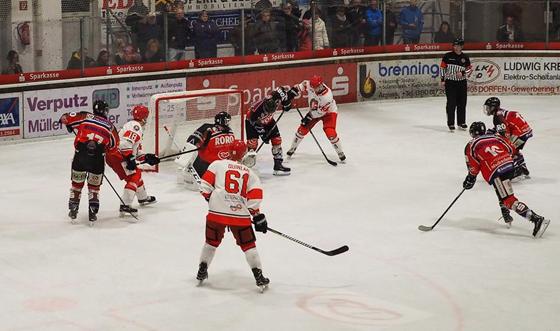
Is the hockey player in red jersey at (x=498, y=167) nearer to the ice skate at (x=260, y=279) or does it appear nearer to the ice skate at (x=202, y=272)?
the ice skate at (x=260, y=279)

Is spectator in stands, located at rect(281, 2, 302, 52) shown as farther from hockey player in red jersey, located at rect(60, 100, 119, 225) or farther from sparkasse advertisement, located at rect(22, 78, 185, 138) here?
hockey player in red jersey, located at rect(60, 100, 119, 225)

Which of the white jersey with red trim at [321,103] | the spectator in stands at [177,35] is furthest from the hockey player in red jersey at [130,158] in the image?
the spectator in stands at [177,35]

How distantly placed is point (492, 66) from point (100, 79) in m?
8.29

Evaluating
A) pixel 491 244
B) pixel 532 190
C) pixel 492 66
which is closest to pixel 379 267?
pixel 491 244

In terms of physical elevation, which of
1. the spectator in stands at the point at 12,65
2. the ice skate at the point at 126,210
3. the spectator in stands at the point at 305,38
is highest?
the spectator in stands at the point at 305,38

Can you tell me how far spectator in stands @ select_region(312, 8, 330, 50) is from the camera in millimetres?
21422

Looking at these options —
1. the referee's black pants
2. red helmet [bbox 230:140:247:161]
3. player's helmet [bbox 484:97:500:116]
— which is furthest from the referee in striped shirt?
red helmet [bbox 230:140:247:161]

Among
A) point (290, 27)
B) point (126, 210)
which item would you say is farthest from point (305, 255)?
point (290, 27)

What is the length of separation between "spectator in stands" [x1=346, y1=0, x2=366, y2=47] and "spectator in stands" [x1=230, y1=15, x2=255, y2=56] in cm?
230

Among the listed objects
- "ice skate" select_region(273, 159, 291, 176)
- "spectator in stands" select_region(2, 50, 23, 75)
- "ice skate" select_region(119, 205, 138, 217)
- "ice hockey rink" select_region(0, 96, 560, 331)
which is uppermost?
"spectator in stands" select_region(2, 50, 23, 75)

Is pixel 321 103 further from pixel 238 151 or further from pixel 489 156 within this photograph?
pixel 238 151

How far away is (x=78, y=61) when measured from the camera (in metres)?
18.2

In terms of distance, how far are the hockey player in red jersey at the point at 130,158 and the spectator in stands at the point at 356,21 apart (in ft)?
29.8

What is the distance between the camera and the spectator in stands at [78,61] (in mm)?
18109
